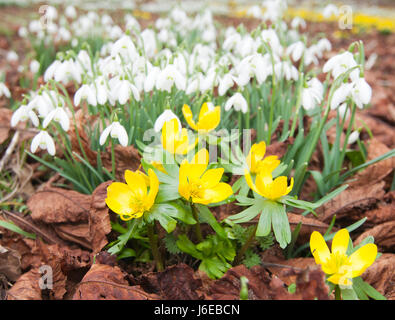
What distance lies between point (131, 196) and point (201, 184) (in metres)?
0.22

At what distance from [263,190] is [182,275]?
1.31 ft

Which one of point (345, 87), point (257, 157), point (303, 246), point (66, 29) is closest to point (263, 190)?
point (257, 157)

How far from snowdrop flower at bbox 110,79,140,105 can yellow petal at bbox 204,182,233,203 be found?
605 mm

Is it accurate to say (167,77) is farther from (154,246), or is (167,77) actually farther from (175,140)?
(154,246)

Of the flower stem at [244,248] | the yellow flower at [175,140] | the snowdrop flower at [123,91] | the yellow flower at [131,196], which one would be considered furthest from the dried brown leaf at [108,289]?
the snowdrop flower at [123,91]

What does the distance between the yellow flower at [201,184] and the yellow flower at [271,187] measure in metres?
0.07

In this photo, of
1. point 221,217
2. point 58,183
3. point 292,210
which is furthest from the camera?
point 58,183

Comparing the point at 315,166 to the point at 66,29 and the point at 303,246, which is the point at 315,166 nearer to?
the point at 303,246

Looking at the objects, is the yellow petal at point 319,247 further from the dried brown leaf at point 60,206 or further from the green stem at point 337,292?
the dried brown leaf at point 60,206

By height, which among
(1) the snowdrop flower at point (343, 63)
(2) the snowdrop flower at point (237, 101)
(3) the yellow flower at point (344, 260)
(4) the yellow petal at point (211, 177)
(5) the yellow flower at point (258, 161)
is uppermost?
(1) the snowdrop flower at point (343, 63)

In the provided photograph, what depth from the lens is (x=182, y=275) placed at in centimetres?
128

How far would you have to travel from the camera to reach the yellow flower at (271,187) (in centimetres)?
115

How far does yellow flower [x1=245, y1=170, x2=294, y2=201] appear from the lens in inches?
45.3
